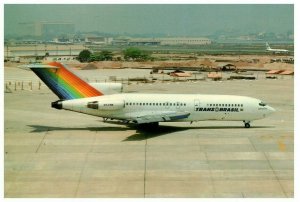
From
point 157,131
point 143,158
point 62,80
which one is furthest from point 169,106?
point 143,158

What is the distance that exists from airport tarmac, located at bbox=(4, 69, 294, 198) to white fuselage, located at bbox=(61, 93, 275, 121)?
4.28ft

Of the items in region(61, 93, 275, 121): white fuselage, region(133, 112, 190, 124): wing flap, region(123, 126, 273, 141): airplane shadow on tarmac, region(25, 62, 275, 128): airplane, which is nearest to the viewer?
region(123, 126, 273, 141): airplane shadow on tarmac

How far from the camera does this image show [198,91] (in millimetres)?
62562

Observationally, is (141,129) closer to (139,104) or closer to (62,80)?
(139,104)

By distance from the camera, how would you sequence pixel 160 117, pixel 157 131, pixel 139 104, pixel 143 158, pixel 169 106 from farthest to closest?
pixel 169 106, pixel 139 104, pixel 157 131, pixel 160 117, pixel 143 158

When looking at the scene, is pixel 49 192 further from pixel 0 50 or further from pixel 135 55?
pixel 135 55

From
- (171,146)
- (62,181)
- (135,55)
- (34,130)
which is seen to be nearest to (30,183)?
(62,181)

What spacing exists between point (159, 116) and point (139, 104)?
2.16 m

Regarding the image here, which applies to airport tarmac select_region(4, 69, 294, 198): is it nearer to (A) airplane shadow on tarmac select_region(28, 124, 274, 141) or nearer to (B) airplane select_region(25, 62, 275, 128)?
(A) airplane shadow on tarmac select_region(28, 124, 274, 141)

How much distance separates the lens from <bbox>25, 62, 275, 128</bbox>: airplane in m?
34.2

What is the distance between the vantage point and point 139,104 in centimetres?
3488

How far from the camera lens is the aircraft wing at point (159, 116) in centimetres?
3316

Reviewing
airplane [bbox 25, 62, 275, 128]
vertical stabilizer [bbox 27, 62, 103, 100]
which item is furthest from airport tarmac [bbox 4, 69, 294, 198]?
vertical stabilizer [bbox 27, 62, 103, 100]

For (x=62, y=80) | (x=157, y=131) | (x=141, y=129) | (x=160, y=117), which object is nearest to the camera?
(x=160, y=117)
